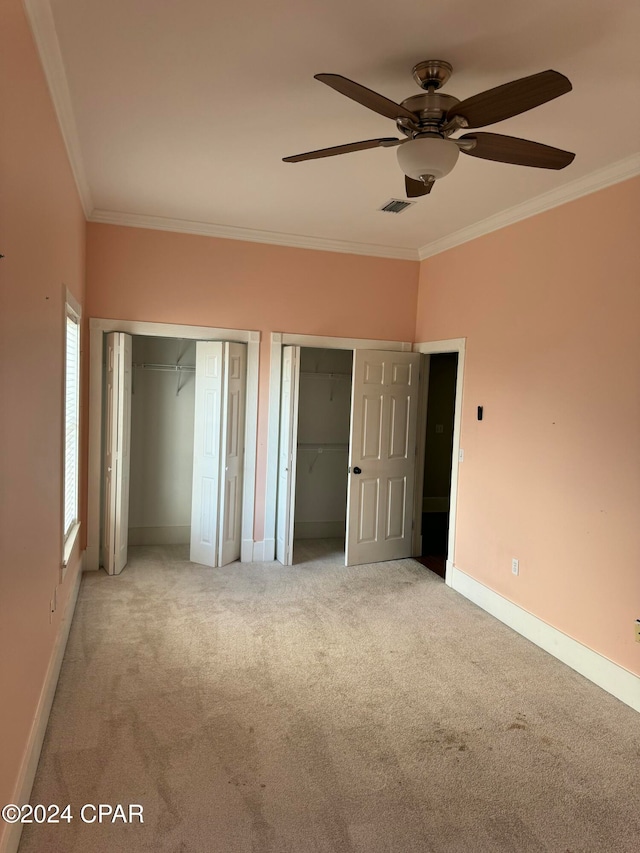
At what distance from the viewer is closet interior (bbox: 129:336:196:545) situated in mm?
5391

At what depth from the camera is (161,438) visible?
5.48 meters

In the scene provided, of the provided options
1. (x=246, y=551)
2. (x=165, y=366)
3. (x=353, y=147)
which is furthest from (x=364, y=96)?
(x=246, y=551)

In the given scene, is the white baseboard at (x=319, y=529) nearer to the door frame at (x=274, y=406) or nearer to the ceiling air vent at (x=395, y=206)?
the door frame at (x=274, y=406)

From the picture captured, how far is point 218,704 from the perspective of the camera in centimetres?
286

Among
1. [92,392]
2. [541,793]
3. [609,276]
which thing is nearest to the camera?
[541,793]

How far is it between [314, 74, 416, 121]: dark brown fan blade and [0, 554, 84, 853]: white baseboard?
2.54 meters

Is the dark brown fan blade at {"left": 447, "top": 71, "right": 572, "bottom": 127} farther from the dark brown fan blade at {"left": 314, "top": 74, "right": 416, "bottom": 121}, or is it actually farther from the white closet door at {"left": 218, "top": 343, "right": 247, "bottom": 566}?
the white closet door at {"left": 218, "top": 343, "right": 247, "bottom": 566}

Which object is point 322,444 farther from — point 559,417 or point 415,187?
point 415,187

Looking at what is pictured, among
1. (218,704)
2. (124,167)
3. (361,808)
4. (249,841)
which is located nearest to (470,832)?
(361,808)

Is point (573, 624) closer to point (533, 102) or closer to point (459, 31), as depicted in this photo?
point (533, 102)

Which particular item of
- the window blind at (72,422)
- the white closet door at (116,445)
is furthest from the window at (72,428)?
the white closet door at (116,445)

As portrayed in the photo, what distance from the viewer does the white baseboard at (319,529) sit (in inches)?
238

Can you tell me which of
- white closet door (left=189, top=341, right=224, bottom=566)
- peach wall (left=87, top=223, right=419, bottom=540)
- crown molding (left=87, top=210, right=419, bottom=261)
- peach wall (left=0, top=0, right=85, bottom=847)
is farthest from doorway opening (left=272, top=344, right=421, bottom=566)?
peach wall (left=0, top=0, right=85, bottom=847)

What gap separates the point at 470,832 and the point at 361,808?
41 cm
